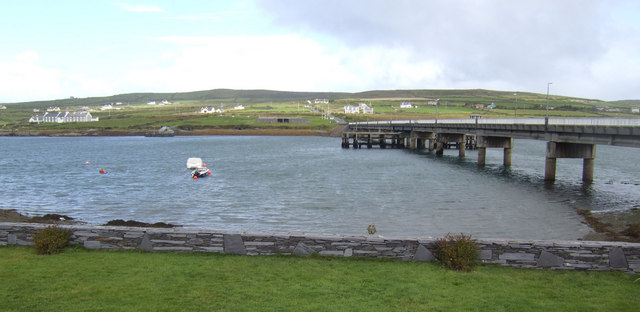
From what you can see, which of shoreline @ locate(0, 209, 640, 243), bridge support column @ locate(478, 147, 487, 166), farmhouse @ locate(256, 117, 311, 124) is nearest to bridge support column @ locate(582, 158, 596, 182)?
shoreline @ locate(0, 209, 640, 243)

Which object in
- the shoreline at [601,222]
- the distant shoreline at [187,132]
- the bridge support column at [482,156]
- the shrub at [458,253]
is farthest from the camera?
the distant shoreline at [187,132]

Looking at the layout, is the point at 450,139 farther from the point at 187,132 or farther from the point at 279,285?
the point at 187,132

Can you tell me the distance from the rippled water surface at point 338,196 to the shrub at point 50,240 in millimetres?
13510

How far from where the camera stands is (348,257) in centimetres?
1323

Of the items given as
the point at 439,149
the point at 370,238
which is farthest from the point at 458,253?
the point at 439,149

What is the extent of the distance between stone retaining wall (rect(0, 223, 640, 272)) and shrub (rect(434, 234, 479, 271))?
330mm

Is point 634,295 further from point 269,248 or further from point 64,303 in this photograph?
point 64,303

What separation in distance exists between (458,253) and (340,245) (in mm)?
3040

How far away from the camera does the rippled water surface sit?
92.5ft

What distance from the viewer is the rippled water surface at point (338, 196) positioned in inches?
1110

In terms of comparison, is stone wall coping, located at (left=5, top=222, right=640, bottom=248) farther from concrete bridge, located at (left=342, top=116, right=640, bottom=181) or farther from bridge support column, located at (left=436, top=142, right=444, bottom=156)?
bridge support column, located at (left=436, top=142, right=444, bottom=156)

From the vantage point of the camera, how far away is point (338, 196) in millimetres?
38875

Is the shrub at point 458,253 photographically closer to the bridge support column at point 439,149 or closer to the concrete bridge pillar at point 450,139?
the concrete bridge pillar at point 450,139

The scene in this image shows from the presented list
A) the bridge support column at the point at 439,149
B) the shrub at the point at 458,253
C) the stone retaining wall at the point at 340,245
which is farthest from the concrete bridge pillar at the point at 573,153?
the bridge support column at the point at 439,149
